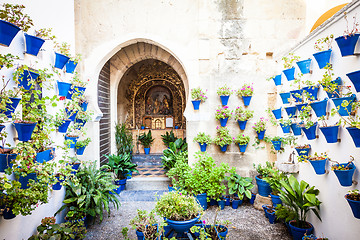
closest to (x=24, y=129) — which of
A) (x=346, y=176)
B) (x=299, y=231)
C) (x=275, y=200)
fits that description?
(x=346, y=176)

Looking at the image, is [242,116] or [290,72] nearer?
[290,72]

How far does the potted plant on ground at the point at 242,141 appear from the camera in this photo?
4605 millimetres

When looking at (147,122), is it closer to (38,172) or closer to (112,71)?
(112,71)

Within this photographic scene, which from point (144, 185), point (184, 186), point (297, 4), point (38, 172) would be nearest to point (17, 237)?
point (38, 172)

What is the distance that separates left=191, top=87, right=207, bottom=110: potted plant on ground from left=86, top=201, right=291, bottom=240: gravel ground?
6.92 feet

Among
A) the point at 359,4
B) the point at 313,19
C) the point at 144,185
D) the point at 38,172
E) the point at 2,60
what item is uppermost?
the point at 313,19

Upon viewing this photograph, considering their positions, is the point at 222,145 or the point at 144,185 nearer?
the point at 222,145

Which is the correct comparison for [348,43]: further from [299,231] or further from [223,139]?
[223,139]

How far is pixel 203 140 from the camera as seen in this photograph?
461cm

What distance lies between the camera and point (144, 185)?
221 inches

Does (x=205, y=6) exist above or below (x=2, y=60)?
above

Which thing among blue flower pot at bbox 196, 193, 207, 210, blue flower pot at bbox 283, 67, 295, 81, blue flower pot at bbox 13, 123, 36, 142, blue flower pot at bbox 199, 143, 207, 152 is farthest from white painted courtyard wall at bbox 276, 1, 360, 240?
blue flower pot at bbox 13, 123, 36, 142

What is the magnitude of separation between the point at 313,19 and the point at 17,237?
6.25 m

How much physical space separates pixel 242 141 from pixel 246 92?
3.23 feet
